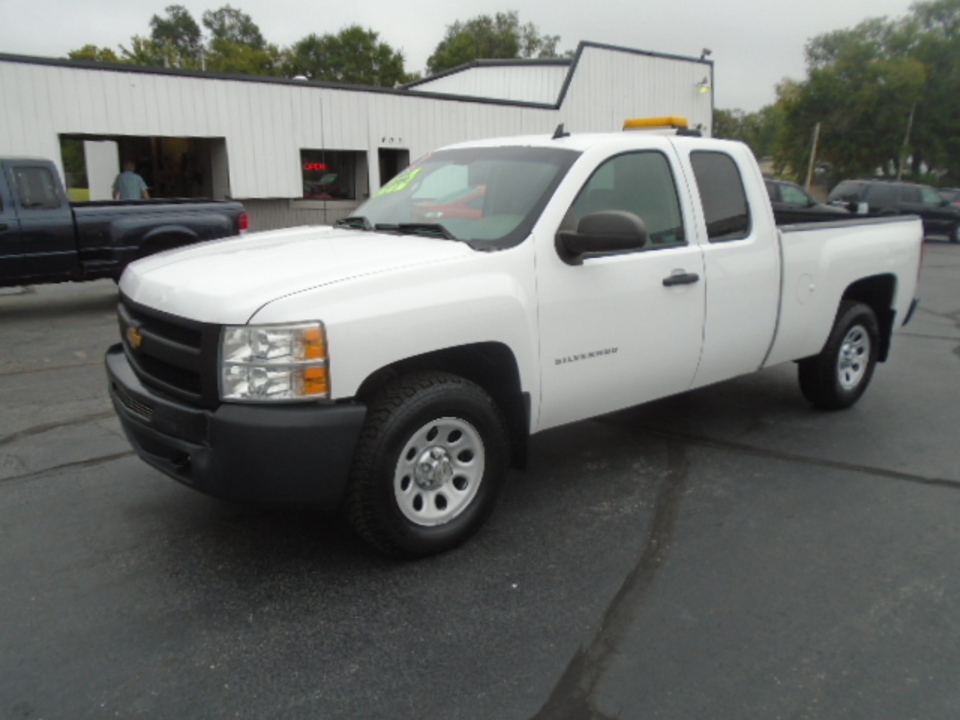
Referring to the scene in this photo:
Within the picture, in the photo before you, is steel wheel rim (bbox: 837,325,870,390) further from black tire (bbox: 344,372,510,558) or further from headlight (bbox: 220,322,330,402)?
headlight (bbox: 220,322,330,402)

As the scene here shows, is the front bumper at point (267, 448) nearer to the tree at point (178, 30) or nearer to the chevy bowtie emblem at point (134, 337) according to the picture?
the chevy bowtie emblem at point (134, 337)

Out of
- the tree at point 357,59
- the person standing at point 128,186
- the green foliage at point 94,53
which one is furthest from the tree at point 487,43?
the person standing at point 128,186

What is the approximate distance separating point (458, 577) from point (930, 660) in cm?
181

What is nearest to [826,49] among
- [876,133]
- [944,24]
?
[944,24]

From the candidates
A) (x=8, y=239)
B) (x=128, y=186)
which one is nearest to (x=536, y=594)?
(x=8, y=239)

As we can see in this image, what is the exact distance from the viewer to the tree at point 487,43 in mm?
71188

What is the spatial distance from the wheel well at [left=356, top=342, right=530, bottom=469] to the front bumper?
37 centimetres

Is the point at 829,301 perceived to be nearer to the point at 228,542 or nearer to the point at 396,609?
the point at 396,609

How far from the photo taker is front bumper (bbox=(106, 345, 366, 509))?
9.61ft

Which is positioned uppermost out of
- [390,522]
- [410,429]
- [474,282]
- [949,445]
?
[474,282]

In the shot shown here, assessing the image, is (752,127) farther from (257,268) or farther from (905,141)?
(257,268)

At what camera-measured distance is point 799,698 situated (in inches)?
103

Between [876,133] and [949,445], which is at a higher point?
[876,133]

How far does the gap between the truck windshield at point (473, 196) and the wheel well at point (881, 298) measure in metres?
3.03
